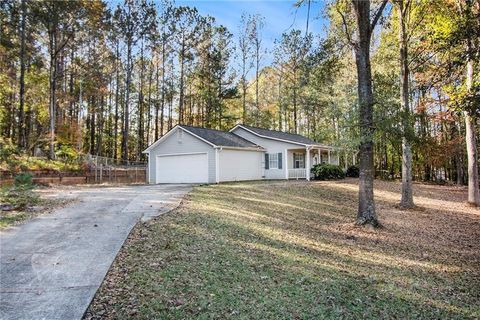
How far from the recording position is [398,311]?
4.52 metres

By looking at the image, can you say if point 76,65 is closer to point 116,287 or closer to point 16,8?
point 16,8

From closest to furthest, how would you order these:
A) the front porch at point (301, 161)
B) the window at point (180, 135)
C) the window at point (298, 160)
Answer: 1. the window at point (180, 135)
2. the front porch at point (301, 161)
3. the window at point (298, 160)

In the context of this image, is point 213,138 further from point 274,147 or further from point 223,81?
point 223,81

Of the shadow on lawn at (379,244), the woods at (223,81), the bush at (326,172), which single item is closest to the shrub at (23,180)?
the shadow on lawn at (379,244)

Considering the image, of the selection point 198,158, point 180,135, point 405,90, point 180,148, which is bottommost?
point 198,158

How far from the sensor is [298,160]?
82.9 ft

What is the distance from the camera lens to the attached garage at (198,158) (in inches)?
797

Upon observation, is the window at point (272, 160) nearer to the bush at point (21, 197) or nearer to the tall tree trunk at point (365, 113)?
the tall tree trunk at point (365, 113)

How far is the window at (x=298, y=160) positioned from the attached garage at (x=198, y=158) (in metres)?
3.43

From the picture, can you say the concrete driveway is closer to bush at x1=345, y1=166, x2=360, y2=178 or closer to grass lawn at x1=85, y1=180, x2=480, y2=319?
grass lawn at x1=85, y1=180, x2=480, y2=319

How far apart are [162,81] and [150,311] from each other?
3084 centimetres

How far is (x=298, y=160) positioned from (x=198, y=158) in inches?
331

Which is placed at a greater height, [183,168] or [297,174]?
[183,168]

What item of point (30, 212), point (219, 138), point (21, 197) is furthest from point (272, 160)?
point (30, 212)
